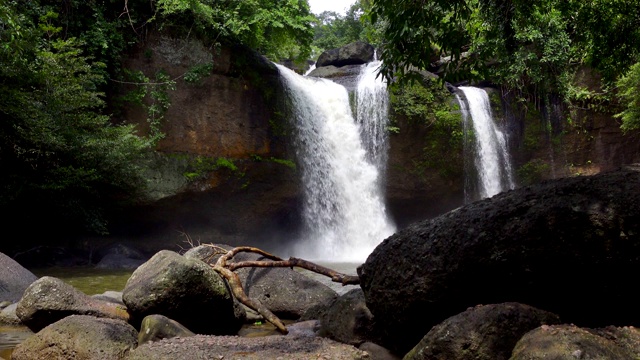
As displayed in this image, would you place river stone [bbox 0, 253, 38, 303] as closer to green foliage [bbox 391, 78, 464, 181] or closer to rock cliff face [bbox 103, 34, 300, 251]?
rock cliff face [bbox 103, 34, 300, 251]

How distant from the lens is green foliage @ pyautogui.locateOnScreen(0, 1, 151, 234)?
925 centimetres

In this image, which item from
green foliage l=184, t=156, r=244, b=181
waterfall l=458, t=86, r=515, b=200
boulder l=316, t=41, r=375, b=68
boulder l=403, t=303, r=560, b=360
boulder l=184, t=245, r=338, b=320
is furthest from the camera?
boulder l=316, t=41, r=375, b=68

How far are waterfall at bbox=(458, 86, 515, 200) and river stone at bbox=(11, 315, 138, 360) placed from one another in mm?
14599

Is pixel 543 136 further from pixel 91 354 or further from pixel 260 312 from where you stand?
pixel 91 354

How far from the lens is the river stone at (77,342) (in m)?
4.08

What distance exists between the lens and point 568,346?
8.83 ft

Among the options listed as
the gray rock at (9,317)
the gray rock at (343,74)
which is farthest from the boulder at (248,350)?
the gray rock at (343,74)

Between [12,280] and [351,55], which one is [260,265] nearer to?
[12,280]

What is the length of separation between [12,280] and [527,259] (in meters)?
6.93

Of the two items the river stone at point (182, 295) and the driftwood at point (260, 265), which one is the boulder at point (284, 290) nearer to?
the driftwood at point (260, 265)

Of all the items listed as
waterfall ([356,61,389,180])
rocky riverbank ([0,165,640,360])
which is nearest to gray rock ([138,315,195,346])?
rocky riverbank ([0,165,640,360])

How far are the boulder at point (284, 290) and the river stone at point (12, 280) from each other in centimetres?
269

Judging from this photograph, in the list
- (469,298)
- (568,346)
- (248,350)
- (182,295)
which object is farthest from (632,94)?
(248,350)

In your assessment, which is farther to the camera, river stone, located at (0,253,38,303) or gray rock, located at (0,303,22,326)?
river stone, located at (0,253,38,303)
